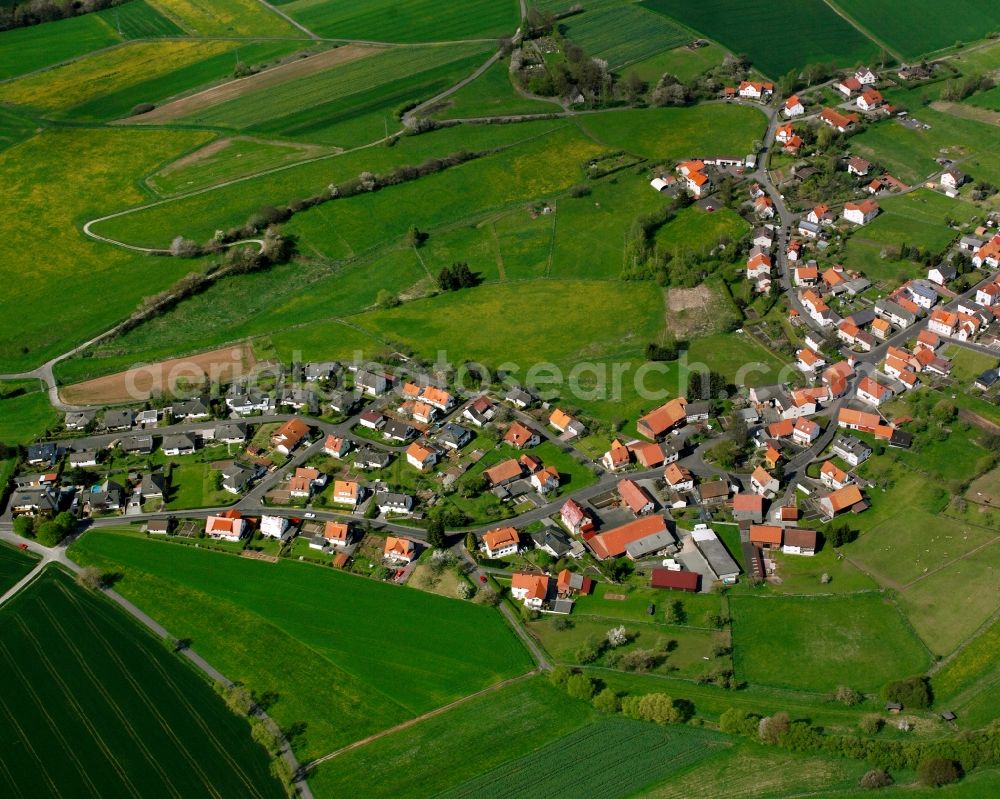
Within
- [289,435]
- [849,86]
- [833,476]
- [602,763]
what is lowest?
[602,763]

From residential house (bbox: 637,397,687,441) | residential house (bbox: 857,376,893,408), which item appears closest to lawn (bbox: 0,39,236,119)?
residential house (bbox: 637,397,687,441)

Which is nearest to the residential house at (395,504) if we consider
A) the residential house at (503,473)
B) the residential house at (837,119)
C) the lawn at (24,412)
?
the residential house at (503,473)

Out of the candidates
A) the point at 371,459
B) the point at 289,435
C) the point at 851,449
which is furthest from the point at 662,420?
the point at 289,435

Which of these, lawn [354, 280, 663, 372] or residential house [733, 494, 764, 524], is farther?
lawn [354, 280, 663, 372]

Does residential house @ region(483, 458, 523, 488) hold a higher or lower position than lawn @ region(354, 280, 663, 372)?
lower

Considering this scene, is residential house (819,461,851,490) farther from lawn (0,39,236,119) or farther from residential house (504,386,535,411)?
lawn (0,39,236,119)

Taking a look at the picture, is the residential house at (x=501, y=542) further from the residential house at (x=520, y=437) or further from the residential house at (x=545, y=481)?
the residential house at (x=520, y=437)

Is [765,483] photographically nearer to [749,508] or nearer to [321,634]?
[749,508]
